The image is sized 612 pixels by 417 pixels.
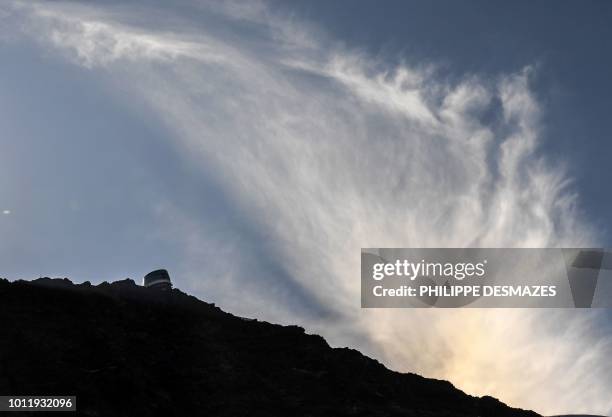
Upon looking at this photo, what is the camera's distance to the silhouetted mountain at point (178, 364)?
44078mm

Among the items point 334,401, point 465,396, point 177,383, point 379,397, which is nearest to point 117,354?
point 177,383

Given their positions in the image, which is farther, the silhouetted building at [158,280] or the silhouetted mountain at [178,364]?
the silhouetted building at [158,280]

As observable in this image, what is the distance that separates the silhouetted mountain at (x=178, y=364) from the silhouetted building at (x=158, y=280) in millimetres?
1697

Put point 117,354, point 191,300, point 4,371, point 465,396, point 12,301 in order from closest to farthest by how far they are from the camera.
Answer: point 4,371 → point 117,354 → point 12,301 → point 465,396 → point 191,300

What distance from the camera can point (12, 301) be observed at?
174 feet

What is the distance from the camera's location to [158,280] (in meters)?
68.5

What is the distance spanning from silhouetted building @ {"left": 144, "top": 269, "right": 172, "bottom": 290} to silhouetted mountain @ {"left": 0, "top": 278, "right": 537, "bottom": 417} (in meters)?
1.70

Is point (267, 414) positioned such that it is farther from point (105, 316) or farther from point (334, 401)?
point (105, 316)

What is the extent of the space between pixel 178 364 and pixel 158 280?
1738cm

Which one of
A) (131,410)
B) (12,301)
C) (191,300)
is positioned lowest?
(131,410)

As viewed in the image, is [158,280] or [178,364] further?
[158,280]

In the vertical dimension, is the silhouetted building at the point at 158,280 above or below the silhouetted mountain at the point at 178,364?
above

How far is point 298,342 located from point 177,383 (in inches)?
587

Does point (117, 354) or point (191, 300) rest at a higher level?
point (191, 300)
